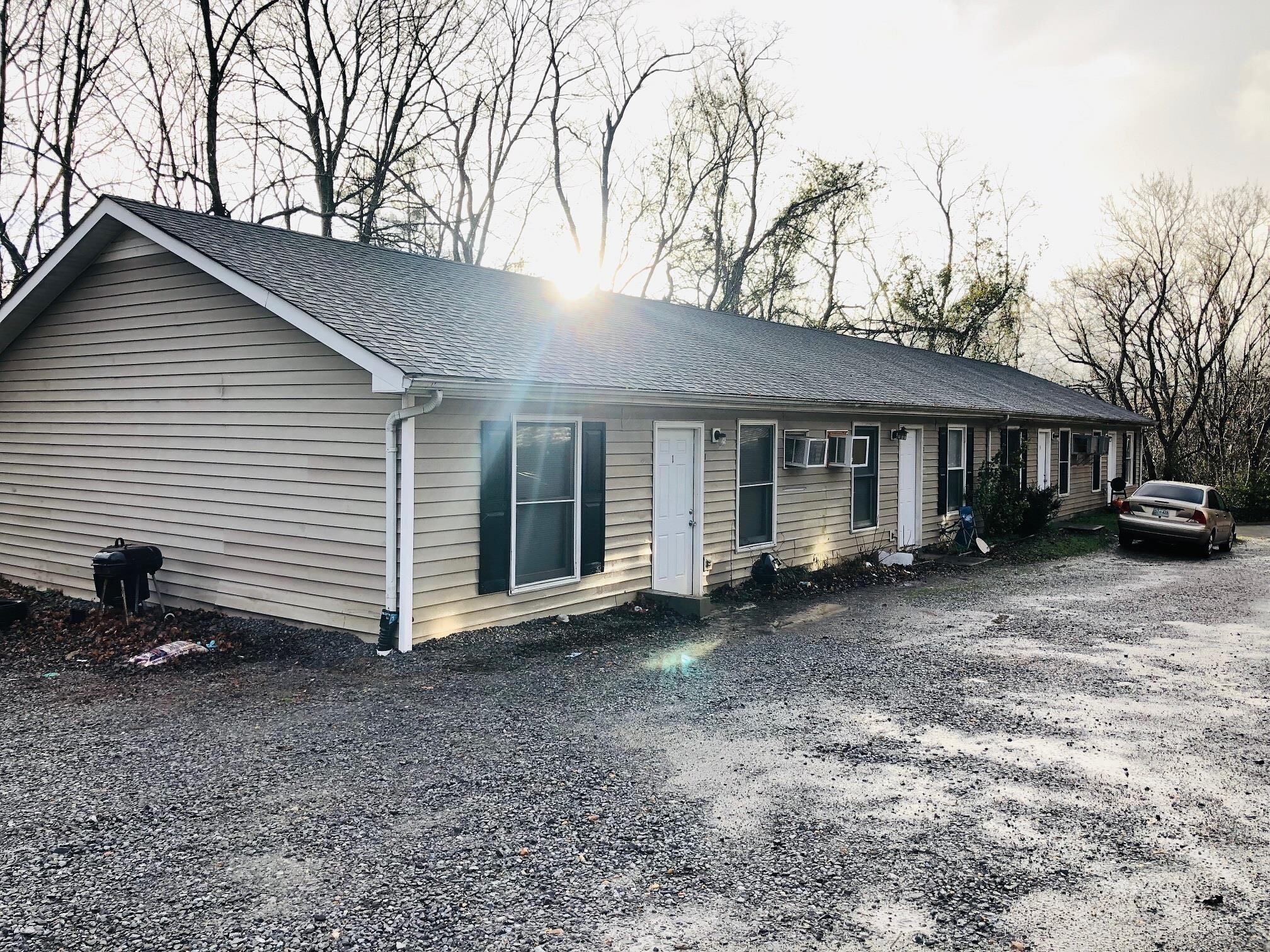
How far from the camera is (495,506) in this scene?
27.3ft

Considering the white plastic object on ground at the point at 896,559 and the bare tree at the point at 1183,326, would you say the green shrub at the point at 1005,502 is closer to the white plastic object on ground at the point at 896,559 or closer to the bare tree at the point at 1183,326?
the white plastic object on ground at the point at 896,559

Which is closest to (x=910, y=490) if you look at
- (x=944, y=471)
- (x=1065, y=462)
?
(x=944, y=471)

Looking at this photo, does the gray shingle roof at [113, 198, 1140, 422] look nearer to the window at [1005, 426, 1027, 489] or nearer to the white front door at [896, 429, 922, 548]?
the white front door at [896, 429, 922, 548]

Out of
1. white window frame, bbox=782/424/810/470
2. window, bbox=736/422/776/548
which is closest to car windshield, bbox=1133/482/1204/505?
white window frame, bbox=782/424/810/470

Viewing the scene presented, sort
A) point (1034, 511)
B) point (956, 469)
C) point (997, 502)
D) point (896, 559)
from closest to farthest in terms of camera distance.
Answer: point (896, 559), point (956, 469), point (997, 502), point (1034, 511)

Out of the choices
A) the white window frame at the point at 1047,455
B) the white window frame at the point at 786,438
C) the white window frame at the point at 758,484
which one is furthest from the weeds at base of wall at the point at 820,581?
the white window frame at the point at 1047,455

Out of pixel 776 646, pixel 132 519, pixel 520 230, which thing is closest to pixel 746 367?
pixel 776 646

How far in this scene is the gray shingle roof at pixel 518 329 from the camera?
821cm

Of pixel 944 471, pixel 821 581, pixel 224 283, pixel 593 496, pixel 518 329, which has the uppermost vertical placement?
pixel 224 283

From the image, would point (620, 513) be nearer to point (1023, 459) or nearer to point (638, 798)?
point (638, 798)

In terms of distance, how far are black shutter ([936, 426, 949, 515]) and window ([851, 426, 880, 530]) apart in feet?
8.46

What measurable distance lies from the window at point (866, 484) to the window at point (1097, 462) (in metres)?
11.5

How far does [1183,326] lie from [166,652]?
111 feet

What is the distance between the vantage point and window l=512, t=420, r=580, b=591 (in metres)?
8.62
